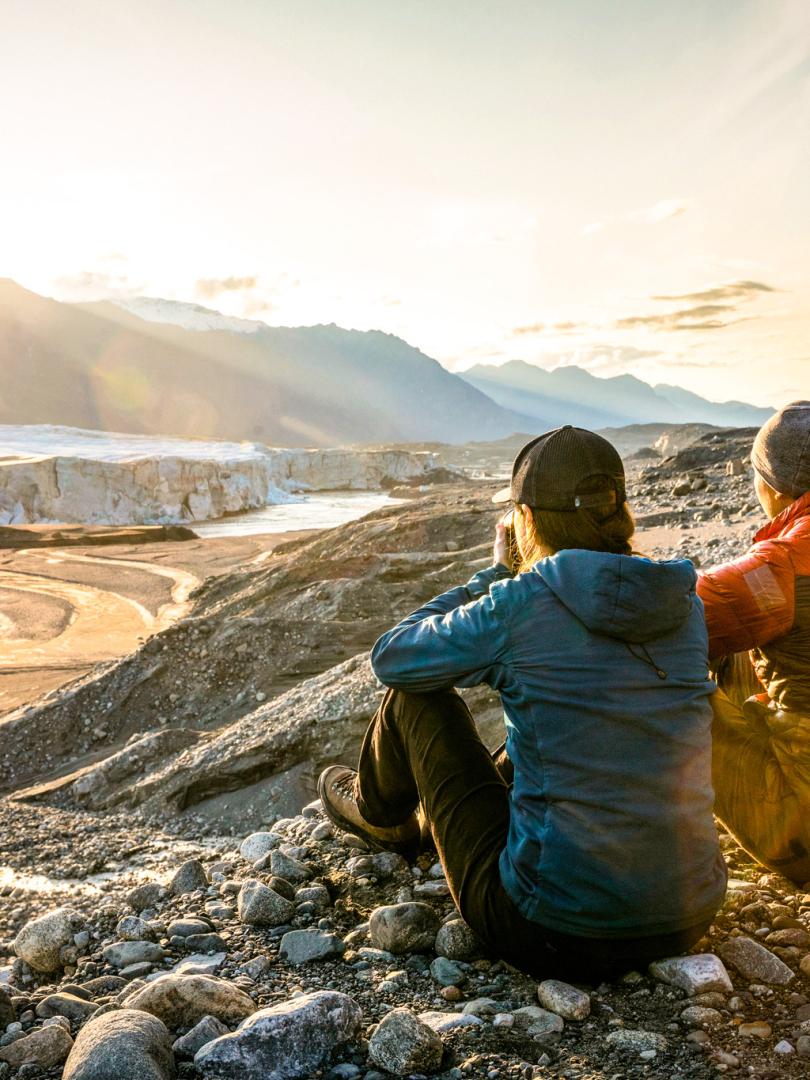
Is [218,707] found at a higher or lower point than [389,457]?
lower

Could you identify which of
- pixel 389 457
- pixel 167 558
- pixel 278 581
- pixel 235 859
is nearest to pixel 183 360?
pixel 389 457

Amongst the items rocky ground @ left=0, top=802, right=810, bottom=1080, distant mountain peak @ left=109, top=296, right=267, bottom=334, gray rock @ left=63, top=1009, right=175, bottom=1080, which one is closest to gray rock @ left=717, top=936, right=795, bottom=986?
rocky ground @ left=0, top=802, right=810, bottom=1080

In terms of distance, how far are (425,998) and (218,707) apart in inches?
245

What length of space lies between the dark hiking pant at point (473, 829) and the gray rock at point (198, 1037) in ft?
1.97

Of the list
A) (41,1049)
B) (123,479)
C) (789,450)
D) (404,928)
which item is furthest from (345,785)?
(123,479)

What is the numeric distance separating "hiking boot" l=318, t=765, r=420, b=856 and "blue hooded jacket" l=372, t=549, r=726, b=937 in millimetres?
874

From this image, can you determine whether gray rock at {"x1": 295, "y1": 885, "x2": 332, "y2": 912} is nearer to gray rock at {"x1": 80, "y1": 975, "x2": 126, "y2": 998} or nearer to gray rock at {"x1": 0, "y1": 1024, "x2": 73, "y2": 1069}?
gray rock at {"x1": 80, "y1": 975, "x2": 126, "y2": 998}

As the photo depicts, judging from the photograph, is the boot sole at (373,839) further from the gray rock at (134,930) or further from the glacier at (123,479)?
the glacier at (123,479)

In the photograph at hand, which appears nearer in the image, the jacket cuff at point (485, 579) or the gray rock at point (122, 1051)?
the gray rock at point (122, 1051)

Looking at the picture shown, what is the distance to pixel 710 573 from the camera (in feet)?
7.30

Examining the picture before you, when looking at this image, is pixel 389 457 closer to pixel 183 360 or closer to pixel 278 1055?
pixel 278 1055

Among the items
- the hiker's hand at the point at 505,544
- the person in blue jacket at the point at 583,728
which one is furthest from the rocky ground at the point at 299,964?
the hiker's hand at the point at 505,544

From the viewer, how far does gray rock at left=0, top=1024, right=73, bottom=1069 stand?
1.68 m

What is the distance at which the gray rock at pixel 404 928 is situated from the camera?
2.18 metres
